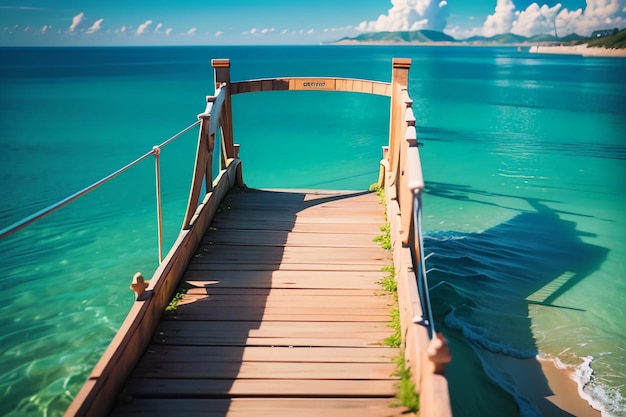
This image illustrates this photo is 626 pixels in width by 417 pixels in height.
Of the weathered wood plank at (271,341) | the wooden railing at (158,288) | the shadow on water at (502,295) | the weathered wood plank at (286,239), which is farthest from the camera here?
the weathered wood plank at (286,239)

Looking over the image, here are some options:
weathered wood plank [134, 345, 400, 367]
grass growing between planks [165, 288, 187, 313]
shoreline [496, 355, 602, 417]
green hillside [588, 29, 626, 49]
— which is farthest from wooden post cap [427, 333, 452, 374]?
green hillside [588, 29, 626, 49]

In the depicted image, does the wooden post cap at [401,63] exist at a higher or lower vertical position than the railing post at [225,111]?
higher

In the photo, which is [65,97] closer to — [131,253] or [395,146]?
[131,253]

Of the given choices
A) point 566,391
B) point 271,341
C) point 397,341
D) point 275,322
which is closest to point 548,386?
point 566,391

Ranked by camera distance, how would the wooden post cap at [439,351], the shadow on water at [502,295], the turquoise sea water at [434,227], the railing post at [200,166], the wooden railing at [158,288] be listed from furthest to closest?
the turquoise sea water at [434,227] → the shadow on water at [502,295] → the railing post at [200,166] → the wooden railing at [158,288] → the wooden post cap at [439,351]

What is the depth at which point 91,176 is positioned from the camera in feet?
58.2

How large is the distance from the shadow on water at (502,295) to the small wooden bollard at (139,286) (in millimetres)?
3131

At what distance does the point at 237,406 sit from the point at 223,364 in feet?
1.47

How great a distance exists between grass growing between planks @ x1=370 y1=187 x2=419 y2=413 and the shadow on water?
4.80 feet

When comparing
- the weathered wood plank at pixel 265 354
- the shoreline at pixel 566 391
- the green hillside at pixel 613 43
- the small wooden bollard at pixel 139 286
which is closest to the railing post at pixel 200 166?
the small wooden bollard at pixel 139 286

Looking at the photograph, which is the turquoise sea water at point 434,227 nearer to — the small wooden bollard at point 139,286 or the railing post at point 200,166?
the railing post at point 200,166

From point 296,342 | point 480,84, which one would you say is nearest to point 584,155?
point 296,342

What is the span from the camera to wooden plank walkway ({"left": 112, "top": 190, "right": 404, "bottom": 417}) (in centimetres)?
333

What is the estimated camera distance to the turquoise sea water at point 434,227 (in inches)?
247
